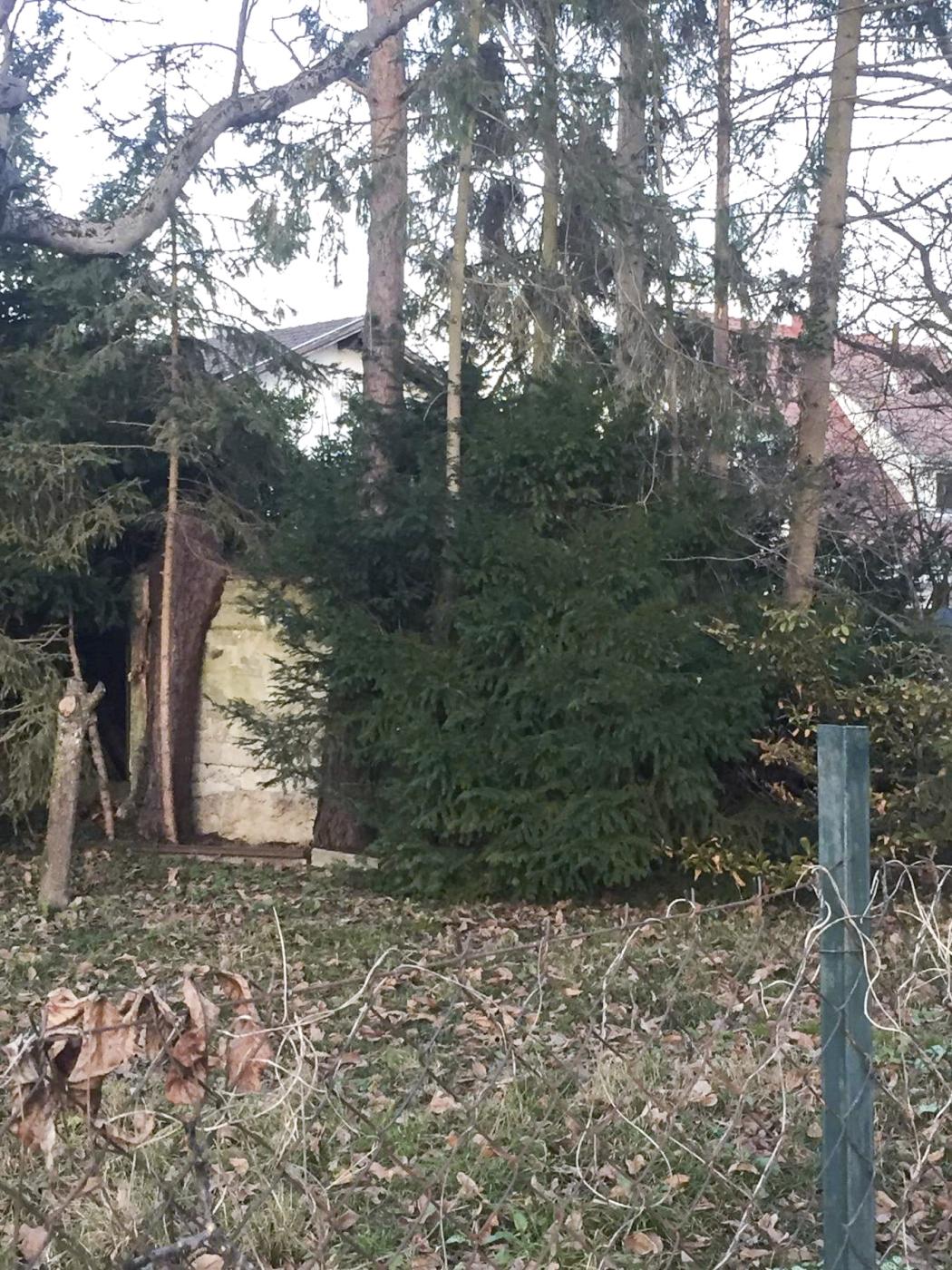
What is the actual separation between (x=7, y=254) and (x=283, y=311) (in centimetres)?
242

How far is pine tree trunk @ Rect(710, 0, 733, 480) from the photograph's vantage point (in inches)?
392

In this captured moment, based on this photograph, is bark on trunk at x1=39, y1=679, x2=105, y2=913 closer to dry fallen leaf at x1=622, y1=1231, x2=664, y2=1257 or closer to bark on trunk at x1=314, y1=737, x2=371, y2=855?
bark on trunk at x1=314, y1=737, x2=371, y2=855

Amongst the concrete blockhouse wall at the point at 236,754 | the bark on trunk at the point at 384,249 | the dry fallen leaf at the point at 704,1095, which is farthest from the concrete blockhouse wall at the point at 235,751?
the dry fallen leaf at the point at 704,1095

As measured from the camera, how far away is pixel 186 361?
11.8 metres

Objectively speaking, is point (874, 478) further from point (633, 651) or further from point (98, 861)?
point (98, 861)

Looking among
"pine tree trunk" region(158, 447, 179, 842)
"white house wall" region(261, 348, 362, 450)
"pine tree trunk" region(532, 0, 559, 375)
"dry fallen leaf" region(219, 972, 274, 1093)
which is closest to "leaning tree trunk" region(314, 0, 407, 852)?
"white house wall" region(261, 348, 362, 450)

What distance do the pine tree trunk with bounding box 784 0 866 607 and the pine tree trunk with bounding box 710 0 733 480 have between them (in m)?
0.62

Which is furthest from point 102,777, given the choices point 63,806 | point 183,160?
point 183,160

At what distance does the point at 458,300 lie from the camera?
1026 cm

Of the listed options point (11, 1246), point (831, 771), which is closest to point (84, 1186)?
point (11, 1246)

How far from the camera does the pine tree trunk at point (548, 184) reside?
31.9 ft

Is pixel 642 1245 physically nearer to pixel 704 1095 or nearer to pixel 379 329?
pixel 704 1095

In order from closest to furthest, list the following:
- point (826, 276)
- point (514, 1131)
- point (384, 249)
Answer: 1. point (514, 1131)
2. point (826, 276)
3. point (384, 249)

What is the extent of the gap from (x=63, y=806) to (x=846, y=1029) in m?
7.47
